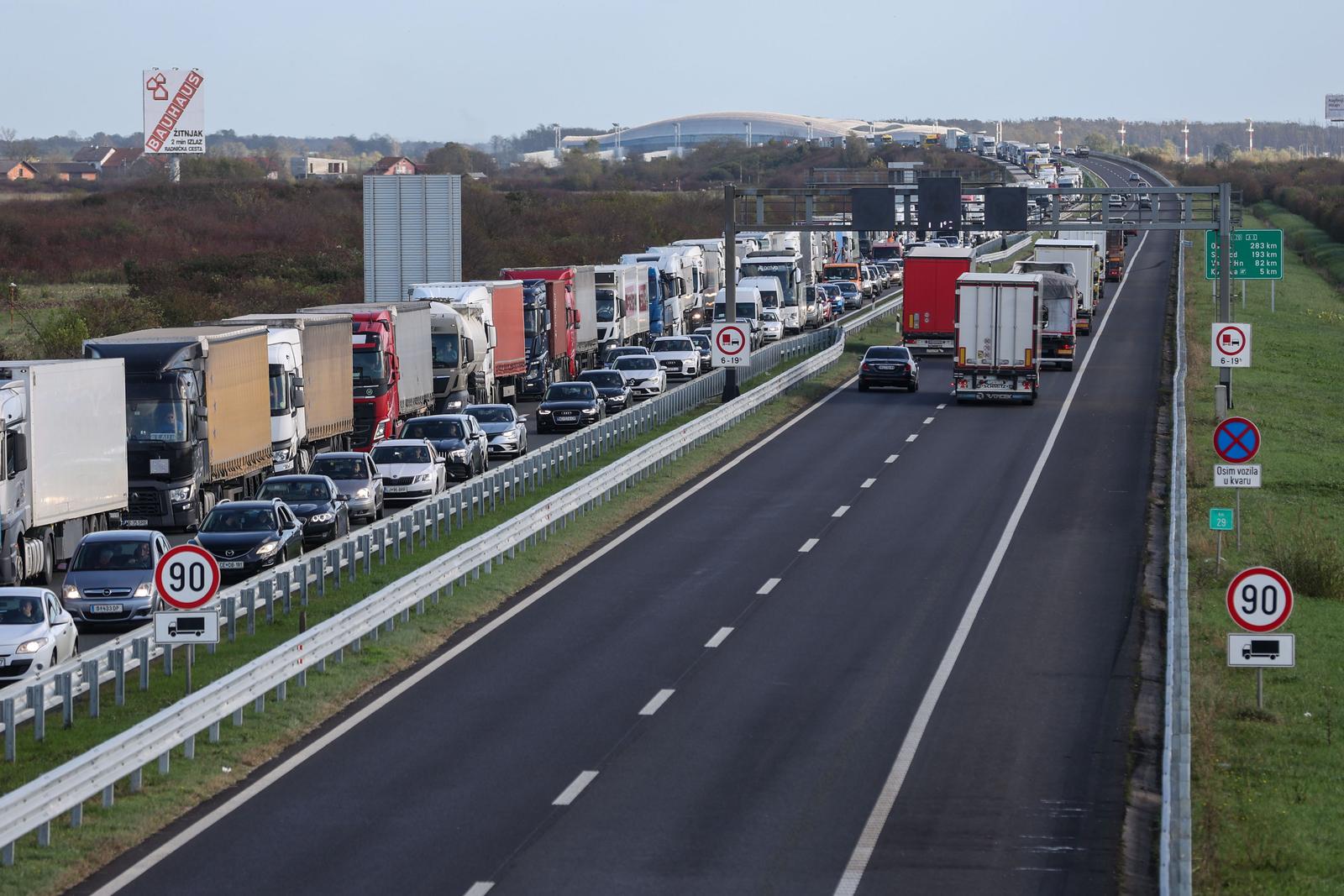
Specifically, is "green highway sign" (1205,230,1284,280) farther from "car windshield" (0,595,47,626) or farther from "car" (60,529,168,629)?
"car windshield" (0,595,47,626)

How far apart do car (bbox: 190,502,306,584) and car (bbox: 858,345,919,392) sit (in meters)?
27.9

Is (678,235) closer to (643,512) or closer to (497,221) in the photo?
(497,221)

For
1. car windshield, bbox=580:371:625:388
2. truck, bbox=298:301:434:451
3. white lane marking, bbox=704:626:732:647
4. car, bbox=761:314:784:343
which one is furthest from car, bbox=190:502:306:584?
car, bbox=761:314:784:343

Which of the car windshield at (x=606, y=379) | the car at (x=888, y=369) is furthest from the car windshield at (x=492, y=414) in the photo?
the car at (x=888, y=369)

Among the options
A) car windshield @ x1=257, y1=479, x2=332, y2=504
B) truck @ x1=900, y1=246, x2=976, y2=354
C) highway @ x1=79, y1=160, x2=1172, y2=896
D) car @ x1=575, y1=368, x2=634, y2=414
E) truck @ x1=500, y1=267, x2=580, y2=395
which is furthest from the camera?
truck @ x1=900, y1=246, x2=976, y2=354

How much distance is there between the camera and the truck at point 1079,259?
232 ft

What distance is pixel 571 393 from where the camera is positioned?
48438 millimetres

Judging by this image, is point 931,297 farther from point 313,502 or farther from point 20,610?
point 20,610

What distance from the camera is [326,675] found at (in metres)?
20.5

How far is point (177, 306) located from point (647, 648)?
151 ft

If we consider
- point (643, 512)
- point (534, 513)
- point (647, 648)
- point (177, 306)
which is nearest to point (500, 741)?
point (647, 648)

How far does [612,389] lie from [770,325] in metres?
23.2

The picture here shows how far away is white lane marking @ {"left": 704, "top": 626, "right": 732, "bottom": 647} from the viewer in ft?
74.7

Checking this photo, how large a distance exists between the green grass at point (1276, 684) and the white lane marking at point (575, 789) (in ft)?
17.2
